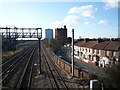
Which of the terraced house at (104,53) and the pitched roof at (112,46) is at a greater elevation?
the pitched roof at (112,46)

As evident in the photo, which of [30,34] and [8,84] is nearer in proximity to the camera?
[8,84]

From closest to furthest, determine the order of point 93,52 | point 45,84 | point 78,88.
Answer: point 78,88 < point 45,84 < point 93,52

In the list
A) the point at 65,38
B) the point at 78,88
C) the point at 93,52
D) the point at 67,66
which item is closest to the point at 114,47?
the point at 93,52

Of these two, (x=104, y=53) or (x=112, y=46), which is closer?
(x=112, y=46)

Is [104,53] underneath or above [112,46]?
underneath

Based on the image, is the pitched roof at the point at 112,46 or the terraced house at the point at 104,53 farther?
the pitched roof at the point at 112,46

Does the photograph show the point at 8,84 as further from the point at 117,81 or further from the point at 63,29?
the point at 63,29

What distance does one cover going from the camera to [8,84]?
48.9ft

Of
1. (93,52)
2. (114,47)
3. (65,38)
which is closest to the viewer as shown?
(114,47)

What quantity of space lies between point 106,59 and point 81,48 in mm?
11799

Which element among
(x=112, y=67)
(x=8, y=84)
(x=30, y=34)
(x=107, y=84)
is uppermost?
(x=30, y=34)

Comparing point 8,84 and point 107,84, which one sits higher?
point 107,84

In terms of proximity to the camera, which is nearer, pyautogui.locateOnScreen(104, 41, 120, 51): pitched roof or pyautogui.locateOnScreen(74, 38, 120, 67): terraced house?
pyautogui.locateOnScreen(74, 38, 120, 67): terraced house

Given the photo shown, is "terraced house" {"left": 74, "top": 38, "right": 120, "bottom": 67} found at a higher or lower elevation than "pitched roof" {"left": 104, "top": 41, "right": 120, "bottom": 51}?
lower
